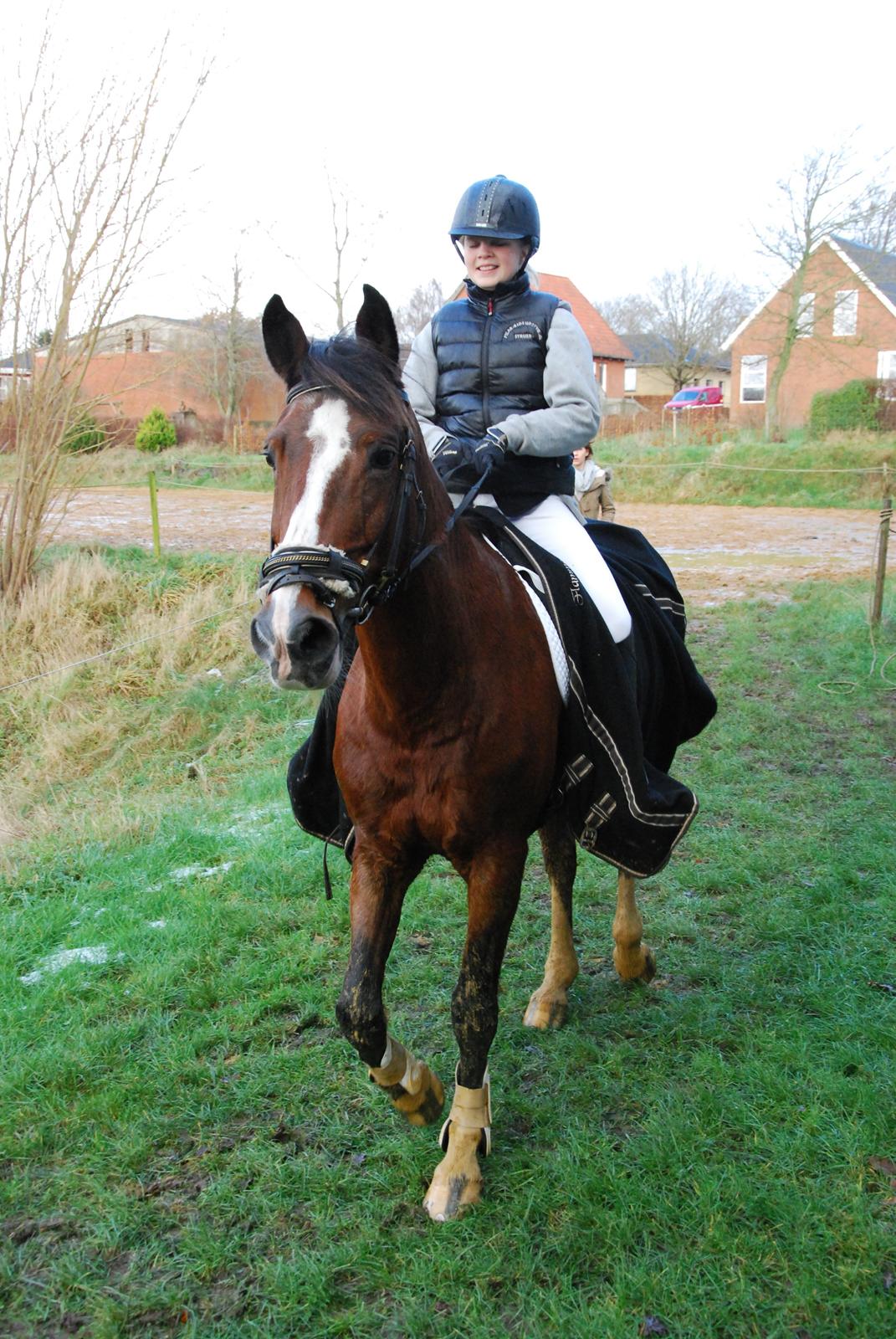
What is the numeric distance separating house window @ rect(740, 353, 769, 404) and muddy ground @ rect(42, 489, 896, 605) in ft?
76.7

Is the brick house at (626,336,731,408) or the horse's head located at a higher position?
the brick house at (626,336,731,408)

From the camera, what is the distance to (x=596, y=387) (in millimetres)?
3861

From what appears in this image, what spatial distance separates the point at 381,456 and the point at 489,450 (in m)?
0.88

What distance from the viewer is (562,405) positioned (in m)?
3.69

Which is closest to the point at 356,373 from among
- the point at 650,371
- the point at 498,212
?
the point at 498,212

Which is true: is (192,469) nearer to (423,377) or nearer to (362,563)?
(423,377)

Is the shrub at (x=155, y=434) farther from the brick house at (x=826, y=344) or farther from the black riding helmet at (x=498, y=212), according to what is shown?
the black riding helmet at (x=498, y=212)

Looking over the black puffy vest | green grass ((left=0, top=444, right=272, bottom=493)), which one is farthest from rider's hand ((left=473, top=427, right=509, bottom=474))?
green grass ((left=0, top=444, right=272, bottom=493))

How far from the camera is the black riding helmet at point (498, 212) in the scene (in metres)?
3.76

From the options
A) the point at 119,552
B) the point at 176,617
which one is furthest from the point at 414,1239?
the point at 119,552

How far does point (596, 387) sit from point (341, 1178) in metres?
2.92

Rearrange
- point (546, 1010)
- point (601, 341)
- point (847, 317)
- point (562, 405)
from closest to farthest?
point (562, 405)
point (546, 1010)
point (847, 317)
point (601, 341)

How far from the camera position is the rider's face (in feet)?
12.6

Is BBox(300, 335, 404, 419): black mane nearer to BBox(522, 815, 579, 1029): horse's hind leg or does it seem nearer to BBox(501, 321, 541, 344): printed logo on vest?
BBox(501, 321, 541, 344): printed logo on vest
